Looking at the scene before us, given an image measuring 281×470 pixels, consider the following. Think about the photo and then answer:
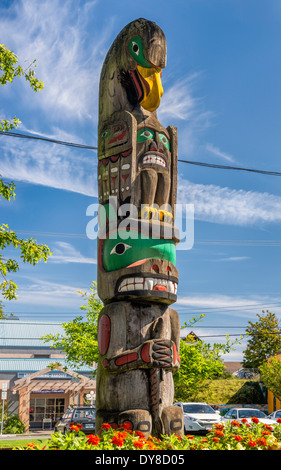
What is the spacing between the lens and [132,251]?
8.31 meters

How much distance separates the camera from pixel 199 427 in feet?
58.6

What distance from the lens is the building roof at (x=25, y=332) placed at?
37.2 m

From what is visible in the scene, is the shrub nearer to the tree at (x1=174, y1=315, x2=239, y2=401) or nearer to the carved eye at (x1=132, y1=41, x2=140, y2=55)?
the tree at (x1=174, y1=315, x2=239, y2=401)

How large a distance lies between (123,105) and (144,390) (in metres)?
5.52

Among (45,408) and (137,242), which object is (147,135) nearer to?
(137,242)

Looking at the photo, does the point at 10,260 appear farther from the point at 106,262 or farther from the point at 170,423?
the point at 170,423

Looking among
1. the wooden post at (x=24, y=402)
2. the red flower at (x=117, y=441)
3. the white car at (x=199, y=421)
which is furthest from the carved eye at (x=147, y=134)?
the wooden post at (x=24, y=402)

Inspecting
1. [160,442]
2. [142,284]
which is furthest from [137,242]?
[160,442]

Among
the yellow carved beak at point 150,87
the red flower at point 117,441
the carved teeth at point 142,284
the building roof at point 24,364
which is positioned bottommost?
the red flower at point 117,441

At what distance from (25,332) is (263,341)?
20.6 metres

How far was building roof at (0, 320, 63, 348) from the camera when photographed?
122 feet

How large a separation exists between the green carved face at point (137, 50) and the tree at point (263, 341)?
35.5 m

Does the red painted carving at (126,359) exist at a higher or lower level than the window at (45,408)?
higher

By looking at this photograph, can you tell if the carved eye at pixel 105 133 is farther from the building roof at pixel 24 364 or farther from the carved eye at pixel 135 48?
the building roof at pixel 24 364
